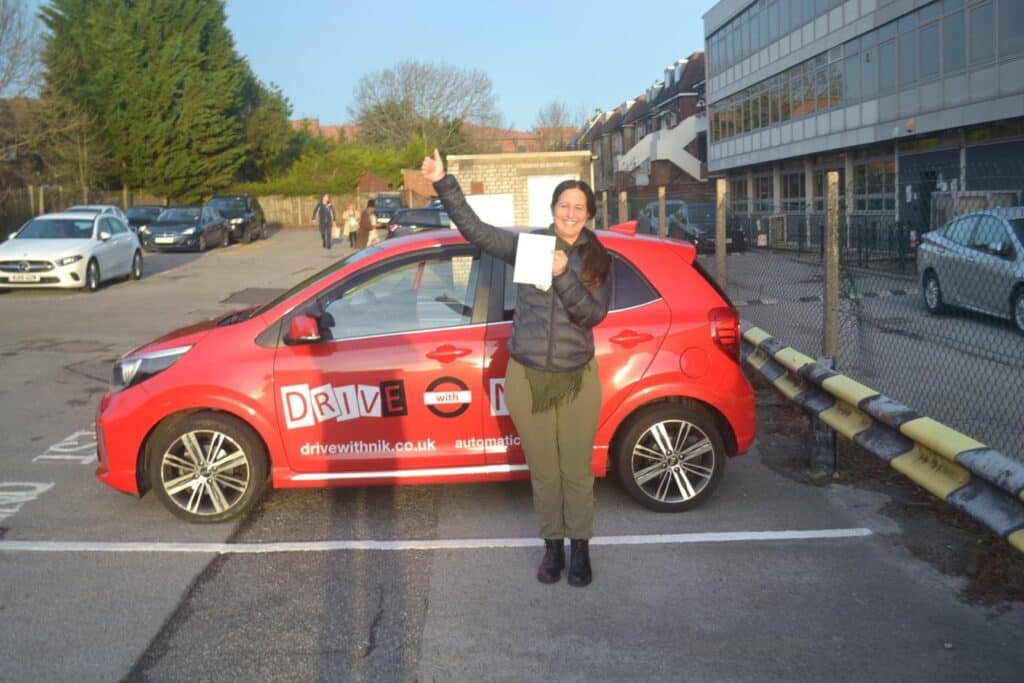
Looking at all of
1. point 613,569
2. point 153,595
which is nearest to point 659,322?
point 613,569

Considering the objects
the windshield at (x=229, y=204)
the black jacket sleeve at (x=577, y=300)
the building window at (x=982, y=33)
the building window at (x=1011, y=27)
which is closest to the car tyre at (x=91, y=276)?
the black jacket sleeve at (x=577, y=300)

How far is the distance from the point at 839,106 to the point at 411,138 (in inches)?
1494

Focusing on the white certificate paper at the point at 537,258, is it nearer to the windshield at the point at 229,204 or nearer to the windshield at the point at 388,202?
the windshield at the point at 229,204

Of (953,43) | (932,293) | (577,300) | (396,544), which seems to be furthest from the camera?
(953,43)

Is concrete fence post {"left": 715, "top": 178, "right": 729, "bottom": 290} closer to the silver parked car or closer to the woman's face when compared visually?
the silver parked car

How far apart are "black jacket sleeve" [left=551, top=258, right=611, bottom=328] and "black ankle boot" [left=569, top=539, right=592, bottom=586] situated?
1.08 metres

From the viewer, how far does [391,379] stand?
19.6 ft

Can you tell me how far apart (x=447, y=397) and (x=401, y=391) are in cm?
26

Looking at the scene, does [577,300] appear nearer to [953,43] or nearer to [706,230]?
[706,230]

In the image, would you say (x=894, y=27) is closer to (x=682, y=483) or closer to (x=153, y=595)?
(x=682, y=483)

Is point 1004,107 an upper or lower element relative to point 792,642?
upper

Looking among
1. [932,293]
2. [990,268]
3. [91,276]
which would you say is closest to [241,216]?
[91,276]

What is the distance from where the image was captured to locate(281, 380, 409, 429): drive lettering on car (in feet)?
19.6

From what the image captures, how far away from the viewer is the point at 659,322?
6.08 metres
